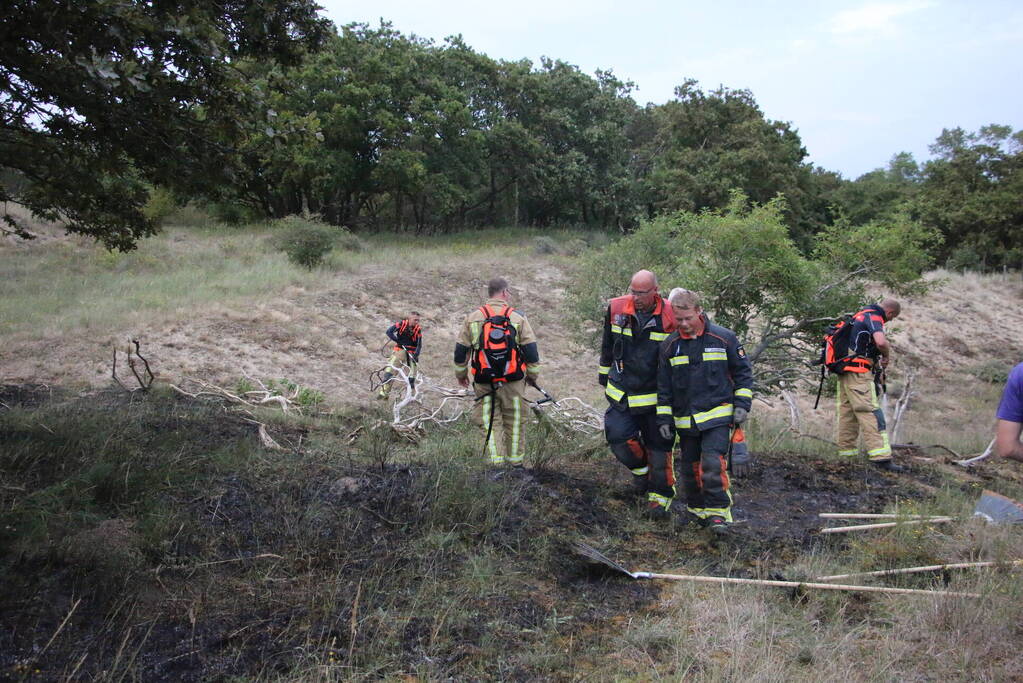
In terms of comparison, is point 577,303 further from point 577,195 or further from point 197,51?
point 577,195

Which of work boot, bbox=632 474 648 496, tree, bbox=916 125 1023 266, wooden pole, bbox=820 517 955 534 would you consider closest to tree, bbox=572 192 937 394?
wooden pole, bbox=820 517 955 534

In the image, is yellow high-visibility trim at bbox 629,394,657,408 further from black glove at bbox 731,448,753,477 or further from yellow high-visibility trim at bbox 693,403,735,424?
black glove at bbox 731,448,753,477

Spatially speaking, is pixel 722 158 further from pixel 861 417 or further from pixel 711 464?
pixel 711 464

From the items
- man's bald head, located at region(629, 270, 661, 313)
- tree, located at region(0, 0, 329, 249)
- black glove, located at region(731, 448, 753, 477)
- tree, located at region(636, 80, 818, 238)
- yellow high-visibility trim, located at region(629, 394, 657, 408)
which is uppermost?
tree, located at region(636, 80, 818, 238)

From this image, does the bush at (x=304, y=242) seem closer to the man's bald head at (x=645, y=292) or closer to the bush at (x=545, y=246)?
the bush at (x=545, y=246)

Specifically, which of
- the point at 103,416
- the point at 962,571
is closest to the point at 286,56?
the point at 103,416

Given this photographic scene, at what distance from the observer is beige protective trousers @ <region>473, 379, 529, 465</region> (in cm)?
648

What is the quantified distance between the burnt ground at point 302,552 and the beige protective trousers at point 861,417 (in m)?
1.61

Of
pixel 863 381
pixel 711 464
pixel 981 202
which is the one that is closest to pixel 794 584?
pixel 711 464

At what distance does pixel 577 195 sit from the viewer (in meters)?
35.8

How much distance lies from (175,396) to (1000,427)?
7736 mm

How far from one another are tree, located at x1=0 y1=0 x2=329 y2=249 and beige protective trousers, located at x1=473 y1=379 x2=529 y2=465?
2811 mm

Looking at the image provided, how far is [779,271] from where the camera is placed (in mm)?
10320

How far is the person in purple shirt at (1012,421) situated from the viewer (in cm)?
367
